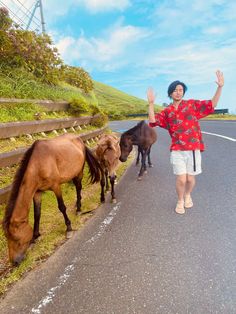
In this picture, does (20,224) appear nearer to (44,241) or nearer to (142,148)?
(44,241)

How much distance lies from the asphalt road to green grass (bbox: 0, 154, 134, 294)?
149 millimetres

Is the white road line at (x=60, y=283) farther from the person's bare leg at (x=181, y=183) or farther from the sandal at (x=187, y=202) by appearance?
the sandal at (x=187, y=202)

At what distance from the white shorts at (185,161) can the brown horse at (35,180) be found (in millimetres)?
1768

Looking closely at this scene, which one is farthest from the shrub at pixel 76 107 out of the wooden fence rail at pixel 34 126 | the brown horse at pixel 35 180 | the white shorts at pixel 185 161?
the white shorts at pixel 185 161

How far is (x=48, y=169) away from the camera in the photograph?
166 inches

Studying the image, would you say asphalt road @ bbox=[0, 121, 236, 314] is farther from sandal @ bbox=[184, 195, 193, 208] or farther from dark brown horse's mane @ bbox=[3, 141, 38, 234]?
dark brown horse's mane @ bbox=[3, 141, 38, 234]

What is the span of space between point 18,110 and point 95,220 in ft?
13.0

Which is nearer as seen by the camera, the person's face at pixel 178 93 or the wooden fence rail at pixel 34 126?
the person's face at pixel 178 93

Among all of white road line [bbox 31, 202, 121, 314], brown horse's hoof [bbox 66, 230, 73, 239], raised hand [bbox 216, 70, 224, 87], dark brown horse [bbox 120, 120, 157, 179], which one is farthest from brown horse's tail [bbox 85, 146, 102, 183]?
raised hand [bbox 216, 70, 224, 87]

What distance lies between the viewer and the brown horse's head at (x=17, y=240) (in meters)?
3.50

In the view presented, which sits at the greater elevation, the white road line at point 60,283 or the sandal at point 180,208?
the sandal at point 180,208

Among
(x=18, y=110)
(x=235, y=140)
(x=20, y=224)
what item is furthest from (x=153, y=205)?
(x=235, y=140)

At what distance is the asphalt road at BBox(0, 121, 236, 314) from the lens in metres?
2.87

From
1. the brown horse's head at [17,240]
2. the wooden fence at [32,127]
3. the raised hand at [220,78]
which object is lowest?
the brown horse's head at [17,240]
